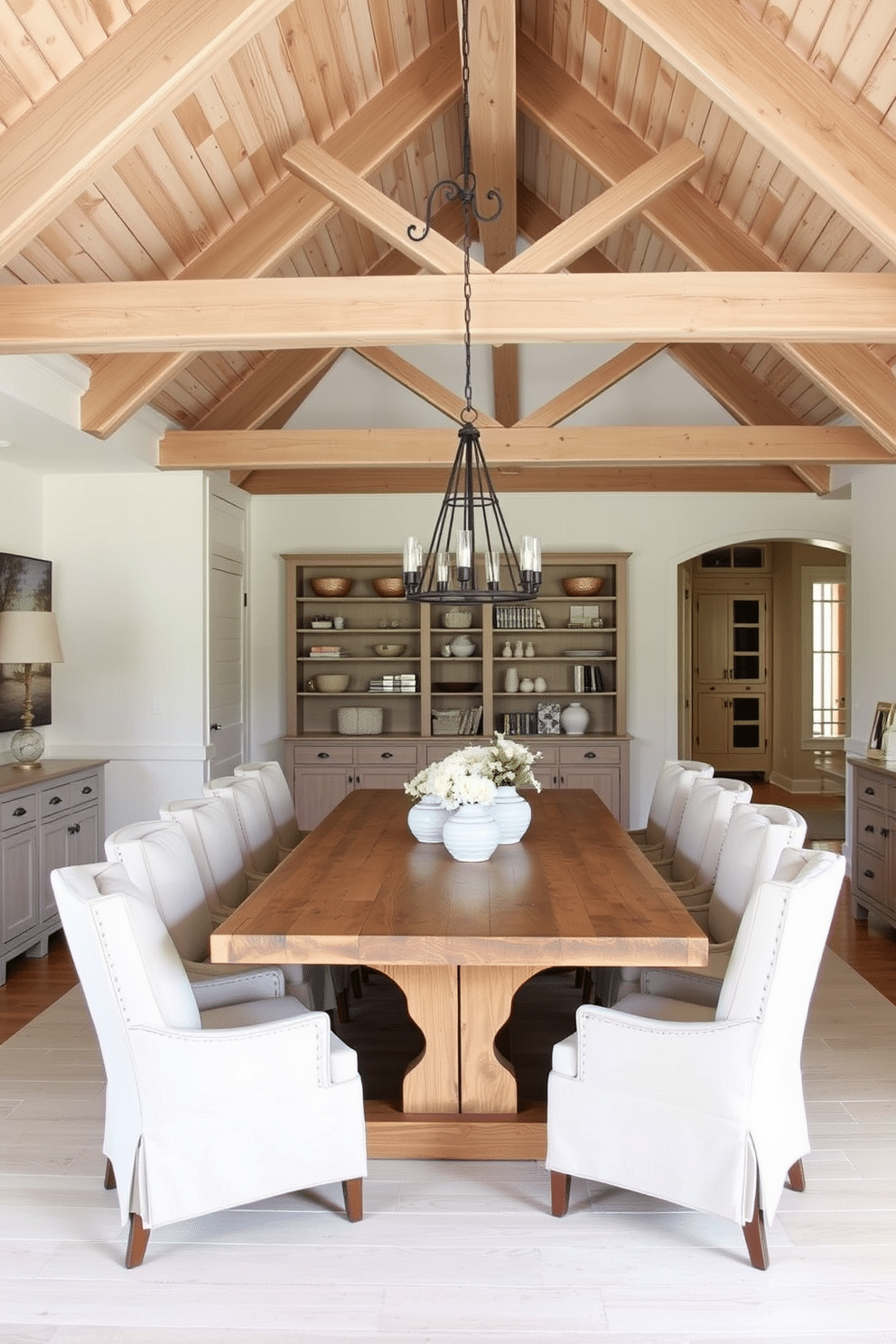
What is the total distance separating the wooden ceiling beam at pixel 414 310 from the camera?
3.77 meters

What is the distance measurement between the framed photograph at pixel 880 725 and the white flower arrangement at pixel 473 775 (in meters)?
2.82

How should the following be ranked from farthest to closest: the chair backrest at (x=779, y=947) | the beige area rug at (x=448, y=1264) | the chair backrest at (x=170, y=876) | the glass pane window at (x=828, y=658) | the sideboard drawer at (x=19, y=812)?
1. the glass pane window at (x=828, y=658)
2. the sideboard drawer at (x=19, y=812)
3. the chair backrest at (x=170, y=876)
4. the chair backrest at (x=779, y=947)
5. the beige area rug at (x=448, y=1264)

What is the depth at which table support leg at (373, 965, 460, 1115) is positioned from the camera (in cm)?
300

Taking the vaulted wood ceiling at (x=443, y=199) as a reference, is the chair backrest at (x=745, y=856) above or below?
below

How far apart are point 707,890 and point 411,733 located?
4.08 m

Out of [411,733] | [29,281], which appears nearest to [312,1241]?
[29,281]

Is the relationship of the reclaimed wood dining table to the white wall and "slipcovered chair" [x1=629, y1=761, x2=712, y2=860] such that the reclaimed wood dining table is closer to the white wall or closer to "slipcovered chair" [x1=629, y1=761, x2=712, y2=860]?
"slipcovered chair" [x1=629, y1=761, x2=712, y2=860]

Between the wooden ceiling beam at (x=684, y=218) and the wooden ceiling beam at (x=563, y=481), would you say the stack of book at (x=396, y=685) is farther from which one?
the wooden ceiling beam at (x=684, y=218)

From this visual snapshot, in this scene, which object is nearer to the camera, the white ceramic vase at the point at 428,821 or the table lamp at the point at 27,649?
the white ceramic vase at the point at 428,821

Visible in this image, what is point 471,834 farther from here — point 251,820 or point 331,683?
point 331,683

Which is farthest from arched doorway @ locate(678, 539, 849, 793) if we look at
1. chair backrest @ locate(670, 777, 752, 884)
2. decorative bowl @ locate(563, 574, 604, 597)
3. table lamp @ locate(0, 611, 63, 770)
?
table lamp @ locate(0, 611, 63, 770)

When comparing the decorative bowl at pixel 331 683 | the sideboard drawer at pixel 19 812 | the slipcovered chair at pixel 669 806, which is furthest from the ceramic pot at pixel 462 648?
the sideboard drawer at pixel 19 812

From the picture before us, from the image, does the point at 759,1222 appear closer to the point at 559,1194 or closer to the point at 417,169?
the point at 559,1194

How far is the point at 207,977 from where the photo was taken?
10.4 feet
